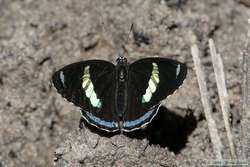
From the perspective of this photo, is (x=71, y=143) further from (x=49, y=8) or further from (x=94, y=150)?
(x=49, y=8)

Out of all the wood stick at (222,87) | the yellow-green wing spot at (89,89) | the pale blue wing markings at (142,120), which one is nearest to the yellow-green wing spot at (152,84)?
the pale blue wing markings at (142,120)

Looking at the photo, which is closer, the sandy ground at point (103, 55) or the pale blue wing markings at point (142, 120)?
the pale blue wing markings at point (142, 120)

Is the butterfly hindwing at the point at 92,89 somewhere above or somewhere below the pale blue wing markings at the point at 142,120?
above

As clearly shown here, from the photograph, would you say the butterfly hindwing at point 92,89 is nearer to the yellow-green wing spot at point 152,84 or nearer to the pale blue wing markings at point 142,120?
the pale blue wing markings at point 142,120

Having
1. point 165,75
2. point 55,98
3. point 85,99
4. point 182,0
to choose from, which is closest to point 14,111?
point 55,98

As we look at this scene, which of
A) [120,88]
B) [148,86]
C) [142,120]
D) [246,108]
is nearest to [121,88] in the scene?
[120,88]

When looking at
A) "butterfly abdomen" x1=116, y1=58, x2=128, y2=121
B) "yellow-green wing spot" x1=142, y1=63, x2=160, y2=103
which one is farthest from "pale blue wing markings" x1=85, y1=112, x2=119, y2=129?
"yellow-green wing spot" x1=142, y1=63, x2=160, y2=103

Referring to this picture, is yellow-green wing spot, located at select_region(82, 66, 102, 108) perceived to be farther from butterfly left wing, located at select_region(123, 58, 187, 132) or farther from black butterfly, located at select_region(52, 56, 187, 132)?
butterfly left wing, located at select_region(123, 58, 187, 132)
